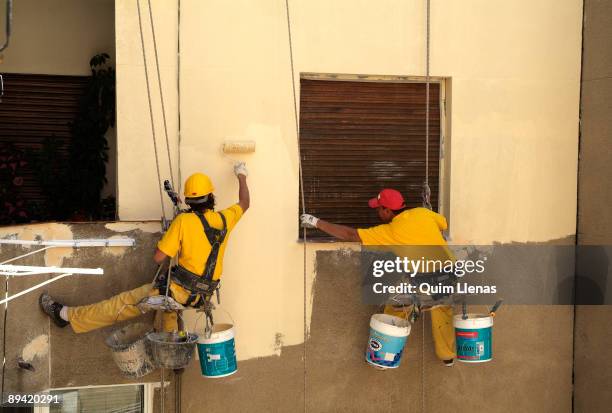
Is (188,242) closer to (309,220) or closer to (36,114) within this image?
(309,220)

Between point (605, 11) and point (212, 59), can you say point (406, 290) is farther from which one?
point (605, 11)

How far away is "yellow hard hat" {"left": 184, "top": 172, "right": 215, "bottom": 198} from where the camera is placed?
5492 millimetres

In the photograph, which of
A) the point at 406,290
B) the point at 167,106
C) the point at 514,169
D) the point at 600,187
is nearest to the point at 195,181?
the point at 167,106

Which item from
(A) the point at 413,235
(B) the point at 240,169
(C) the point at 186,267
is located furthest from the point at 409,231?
(C) the point at 186,267

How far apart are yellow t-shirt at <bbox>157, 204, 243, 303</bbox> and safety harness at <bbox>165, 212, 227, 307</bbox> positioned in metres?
0.02

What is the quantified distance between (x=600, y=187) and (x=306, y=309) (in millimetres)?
2670

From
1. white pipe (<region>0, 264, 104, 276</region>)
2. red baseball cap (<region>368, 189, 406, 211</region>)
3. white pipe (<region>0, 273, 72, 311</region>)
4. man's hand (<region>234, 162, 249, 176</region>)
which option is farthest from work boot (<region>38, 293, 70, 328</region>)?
red baseball cap (<region>368, 189, 406, 211</region>)

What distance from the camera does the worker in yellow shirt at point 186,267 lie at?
17.7ft

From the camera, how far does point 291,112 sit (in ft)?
20.2

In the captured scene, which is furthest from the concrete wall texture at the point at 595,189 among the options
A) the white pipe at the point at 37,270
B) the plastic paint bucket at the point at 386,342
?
the white pipe at the point at 37,270

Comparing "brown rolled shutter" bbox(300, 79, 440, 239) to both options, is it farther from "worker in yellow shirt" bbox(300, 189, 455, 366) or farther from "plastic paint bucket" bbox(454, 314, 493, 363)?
"plastic paint bucket" bbox(454, 314, 493, 363)

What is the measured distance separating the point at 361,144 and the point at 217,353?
2.14m

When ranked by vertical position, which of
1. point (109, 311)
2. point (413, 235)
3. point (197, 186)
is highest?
point (197, 186)

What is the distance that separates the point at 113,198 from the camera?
7.30 metres
